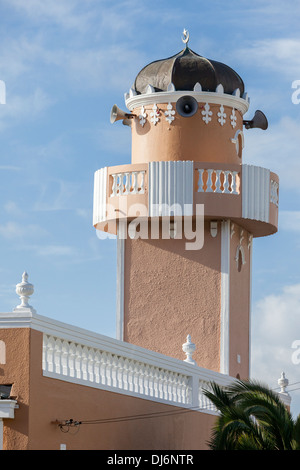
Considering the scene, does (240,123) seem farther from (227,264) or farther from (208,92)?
(227,264)

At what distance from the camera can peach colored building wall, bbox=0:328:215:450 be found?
14.2m

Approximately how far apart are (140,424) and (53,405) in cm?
290

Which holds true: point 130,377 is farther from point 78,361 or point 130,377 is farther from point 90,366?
point 78,361

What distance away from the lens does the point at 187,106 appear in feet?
79.7

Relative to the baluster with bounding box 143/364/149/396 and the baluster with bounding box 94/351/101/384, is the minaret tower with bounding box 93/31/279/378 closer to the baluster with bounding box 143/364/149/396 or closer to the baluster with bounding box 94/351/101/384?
the baluster with bounding box 143/364/149/396

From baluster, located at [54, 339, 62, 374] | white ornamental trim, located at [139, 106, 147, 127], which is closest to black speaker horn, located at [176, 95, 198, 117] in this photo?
white ornamental trim, located at [139, 106, 147, 127]

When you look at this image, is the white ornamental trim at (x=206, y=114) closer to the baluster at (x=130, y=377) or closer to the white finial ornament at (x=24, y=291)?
the baluster at (x=130, y=377)

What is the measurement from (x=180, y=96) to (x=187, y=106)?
258 millimetres

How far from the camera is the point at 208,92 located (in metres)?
24.3

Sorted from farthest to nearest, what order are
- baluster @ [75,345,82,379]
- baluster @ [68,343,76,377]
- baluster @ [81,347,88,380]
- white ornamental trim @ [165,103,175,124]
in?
white ornamental trim @ [165,103,175,124]
baluster @ [81,347,88,380]
baluster @ [75,345,82,379]
baluster @ [68,343,76,377]

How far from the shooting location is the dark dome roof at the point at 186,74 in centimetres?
2442

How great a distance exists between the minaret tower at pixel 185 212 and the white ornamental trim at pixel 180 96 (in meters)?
0.02

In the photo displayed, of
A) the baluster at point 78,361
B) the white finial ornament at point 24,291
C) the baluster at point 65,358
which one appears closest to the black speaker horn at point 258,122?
the baluster at point 78,361

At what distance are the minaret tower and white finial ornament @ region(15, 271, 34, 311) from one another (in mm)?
9108
